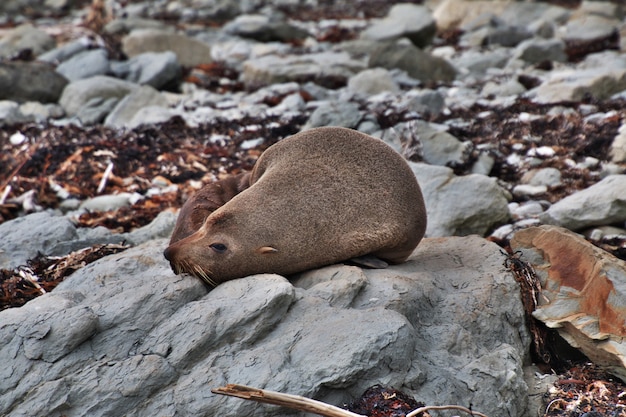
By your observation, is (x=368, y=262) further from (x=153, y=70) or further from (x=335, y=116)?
(x=153, y=70)

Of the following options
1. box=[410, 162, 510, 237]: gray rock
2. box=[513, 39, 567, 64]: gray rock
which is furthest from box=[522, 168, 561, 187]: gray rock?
box=[513, 39, 567, 64]: gray rock

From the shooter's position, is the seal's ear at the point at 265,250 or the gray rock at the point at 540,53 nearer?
the seal's ear at the point at 265,250

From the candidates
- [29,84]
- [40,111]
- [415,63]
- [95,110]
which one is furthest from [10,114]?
[415,63]

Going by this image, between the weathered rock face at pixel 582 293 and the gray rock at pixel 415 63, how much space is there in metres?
8.07

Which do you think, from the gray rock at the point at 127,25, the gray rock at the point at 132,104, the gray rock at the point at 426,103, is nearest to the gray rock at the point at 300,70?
the gray rock at the point at 132,104

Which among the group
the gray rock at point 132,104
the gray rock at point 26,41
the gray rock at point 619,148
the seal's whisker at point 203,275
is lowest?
the gray rock at point 26,41

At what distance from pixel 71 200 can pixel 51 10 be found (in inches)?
700

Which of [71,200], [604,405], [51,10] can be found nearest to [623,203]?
[604,405]

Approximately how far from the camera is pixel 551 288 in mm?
5609

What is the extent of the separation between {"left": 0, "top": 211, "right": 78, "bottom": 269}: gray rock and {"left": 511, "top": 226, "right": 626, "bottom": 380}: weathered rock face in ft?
12.6

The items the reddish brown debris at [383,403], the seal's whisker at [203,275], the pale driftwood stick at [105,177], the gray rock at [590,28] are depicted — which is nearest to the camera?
the reddish brown debris at [383,403]

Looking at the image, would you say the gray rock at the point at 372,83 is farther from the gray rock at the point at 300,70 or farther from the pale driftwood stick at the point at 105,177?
the pale driftwood stick at the point at 105,177

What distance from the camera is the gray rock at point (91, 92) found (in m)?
12.3

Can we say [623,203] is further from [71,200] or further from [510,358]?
[71,200]
